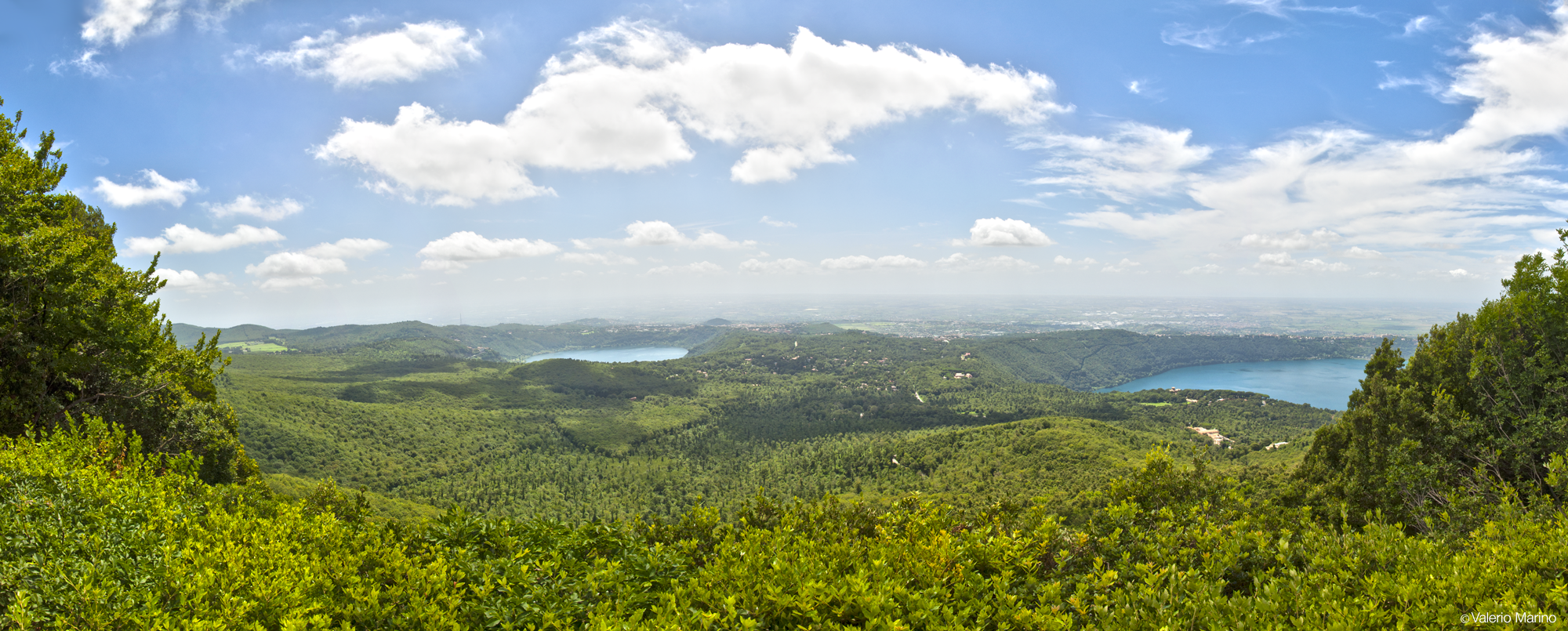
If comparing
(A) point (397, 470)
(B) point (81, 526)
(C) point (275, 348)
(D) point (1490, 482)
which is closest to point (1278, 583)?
(D) point (1490, 482)

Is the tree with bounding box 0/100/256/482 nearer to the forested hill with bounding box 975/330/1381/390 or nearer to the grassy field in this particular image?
the forested hill with bounding box 975/330/1381/390

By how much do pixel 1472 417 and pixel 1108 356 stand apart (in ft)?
653

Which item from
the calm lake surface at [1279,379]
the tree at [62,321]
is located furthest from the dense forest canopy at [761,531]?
the calm lake surface at [1279,379]

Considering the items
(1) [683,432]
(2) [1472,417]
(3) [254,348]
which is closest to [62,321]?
(2) [1472,417]

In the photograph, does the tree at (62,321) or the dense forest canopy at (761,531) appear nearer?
the dense forest canopy at (761,531)

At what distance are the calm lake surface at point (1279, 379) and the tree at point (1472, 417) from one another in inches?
5251

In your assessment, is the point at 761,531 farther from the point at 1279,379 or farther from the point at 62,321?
the point at 1279,379

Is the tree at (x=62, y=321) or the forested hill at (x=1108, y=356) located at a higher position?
the tree at (x=62, y=321)

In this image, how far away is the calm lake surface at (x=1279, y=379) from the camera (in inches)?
5330

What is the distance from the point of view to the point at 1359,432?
19188mm

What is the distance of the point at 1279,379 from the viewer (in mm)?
159000

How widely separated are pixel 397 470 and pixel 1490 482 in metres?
98.1

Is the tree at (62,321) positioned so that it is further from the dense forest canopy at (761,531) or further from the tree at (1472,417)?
the tree at (1472,417)

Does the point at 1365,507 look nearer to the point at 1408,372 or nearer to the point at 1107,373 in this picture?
the point at 1408,372
